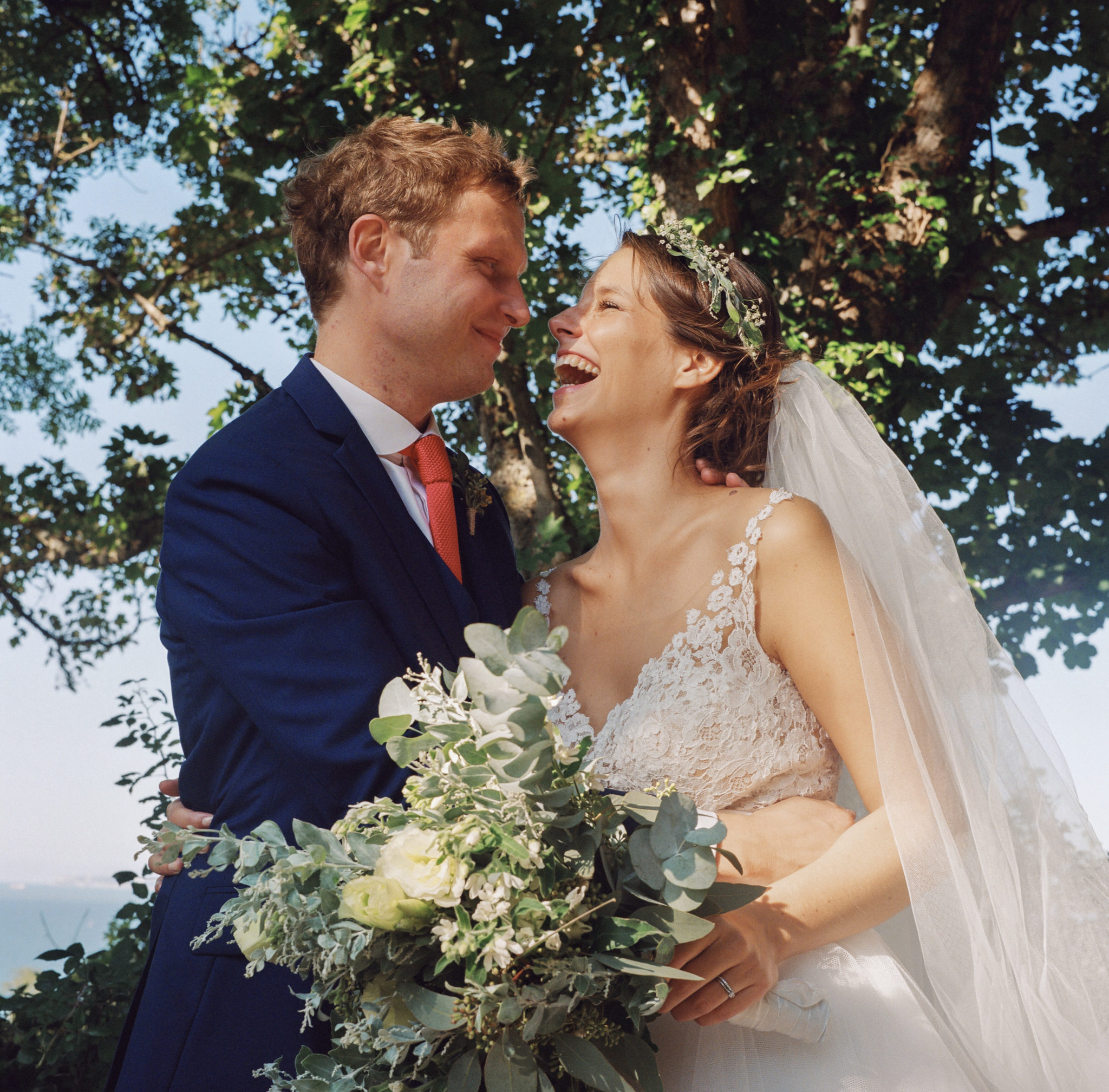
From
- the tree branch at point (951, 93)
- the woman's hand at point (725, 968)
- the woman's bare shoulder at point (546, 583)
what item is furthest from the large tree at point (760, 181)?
the woman's hand at point (725, 968)

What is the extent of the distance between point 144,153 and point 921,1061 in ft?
25.1

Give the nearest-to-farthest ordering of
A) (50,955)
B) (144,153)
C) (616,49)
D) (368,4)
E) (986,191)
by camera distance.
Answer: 1. (50,955)
2. (368,4)
3. (616,49)
4. (986,191)
5. (144,153)

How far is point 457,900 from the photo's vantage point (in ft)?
4.34

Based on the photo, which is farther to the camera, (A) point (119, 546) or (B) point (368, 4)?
(A) point (119, 546)

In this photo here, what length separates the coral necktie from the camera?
251 centimetres

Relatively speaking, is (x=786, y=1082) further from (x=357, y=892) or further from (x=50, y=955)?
(x=50, y=955)

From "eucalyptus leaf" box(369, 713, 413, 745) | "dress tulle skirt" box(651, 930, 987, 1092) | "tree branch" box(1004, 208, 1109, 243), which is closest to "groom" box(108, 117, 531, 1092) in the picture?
"eucalyptus leaf" box(369, 713, 413, 745)

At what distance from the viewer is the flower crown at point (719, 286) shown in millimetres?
2740

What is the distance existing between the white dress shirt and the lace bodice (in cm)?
67

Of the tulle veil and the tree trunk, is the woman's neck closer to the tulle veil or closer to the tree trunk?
the tulle veil

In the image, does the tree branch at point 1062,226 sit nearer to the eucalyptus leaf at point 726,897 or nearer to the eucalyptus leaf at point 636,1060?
the eucalyptus leaf at point 726,897

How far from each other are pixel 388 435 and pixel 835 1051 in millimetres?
1649

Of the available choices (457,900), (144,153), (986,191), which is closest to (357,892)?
(457,900)

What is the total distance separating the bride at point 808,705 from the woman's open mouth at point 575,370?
0.01m
